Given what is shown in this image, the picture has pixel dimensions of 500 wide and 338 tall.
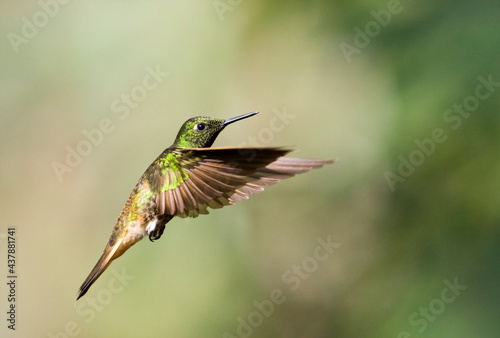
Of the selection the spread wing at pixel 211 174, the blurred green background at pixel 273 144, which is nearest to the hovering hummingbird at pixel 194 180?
the spread wing at pixel 211 174

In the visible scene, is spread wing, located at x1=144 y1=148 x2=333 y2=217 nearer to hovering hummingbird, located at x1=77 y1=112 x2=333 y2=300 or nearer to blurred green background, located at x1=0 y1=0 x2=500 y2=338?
hovering hummingbird, located at x1=77 y1=112 x2=333 y2=300

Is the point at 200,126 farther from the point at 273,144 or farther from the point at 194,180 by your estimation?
the point at 273,144

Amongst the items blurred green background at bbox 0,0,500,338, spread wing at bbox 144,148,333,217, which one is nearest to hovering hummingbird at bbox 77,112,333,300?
spread wing at bbox 144,148,333,217

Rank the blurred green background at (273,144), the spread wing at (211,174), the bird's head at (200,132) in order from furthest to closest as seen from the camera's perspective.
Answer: the blurred green background at (273,144) < the bird's head at (200,132) < the spread wing at (211,174)

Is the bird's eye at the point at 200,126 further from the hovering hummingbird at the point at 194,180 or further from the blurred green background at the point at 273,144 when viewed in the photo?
the blurred green background at the point at 273,144

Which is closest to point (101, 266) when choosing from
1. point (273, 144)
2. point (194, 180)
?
point (194, 180)

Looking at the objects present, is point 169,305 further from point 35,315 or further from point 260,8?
point 260,8
